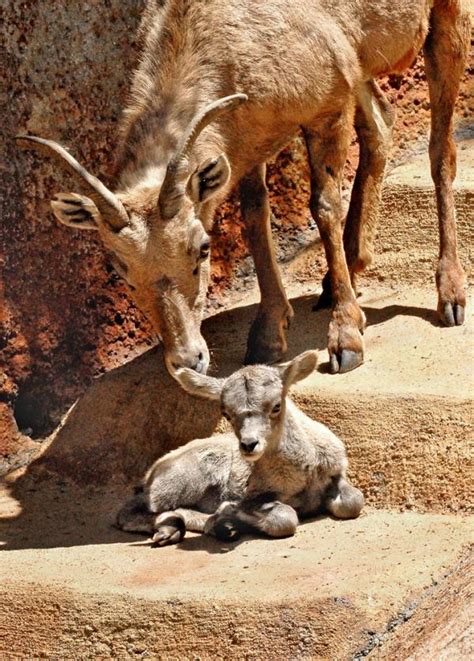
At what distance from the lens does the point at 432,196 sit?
10.4 metres

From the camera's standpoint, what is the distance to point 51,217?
1019 centimetres

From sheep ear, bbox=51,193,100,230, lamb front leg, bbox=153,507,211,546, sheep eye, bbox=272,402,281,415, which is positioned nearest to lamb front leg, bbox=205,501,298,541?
lamb front leg, bbox=153,507,211,546

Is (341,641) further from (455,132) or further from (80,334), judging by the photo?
(455,132)

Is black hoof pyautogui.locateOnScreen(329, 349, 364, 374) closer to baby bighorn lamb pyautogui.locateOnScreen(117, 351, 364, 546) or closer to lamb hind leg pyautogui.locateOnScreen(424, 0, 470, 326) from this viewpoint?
baby bighorn lamb pyautogui.locateOnScreen(117, 351, 364, 546)

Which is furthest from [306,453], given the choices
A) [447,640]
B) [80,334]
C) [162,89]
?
[80,334]

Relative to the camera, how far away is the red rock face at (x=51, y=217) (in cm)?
1014

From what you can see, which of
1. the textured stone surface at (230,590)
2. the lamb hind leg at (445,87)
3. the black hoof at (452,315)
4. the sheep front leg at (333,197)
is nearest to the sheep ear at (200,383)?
the textured stone surface at (230,590)

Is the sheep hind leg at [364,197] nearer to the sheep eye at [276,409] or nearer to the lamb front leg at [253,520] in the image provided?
the sheep eye at [276,409]

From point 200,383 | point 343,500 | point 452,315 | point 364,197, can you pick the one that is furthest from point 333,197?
point 343,500

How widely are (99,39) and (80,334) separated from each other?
216cm

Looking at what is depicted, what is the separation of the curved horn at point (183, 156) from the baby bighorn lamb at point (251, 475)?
40.7 inches

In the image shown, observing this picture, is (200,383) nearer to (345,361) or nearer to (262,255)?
(345,361)

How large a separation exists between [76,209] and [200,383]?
129 centimetres

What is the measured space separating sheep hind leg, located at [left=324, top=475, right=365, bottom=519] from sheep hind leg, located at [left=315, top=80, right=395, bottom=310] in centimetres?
223
